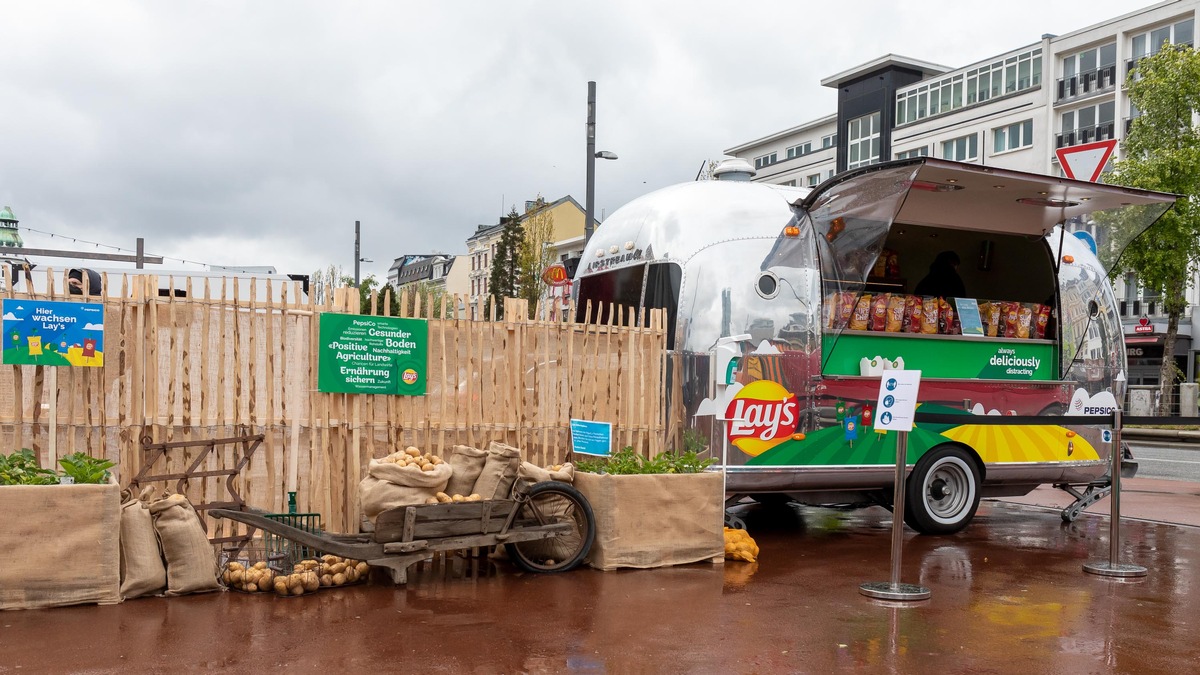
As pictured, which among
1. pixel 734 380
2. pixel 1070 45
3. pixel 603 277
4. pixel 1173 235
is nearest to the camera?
pixel 734 380

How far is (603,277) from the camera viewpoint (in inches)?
425

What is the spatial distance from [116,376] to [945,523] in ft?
24.7

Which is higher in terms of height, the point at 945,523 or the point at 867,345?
the point at 867,345

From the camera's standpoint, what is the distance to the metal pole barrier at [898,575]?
24.0 ft

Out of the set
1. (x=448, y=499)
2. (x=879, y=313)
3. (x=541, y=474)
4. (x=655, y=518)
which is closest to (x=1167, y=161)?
(x=879, y=313)

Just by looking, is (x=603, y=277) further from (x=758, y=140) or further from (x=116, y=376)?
(x=758, y=140)

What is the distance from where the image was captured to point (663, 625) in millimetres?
6422

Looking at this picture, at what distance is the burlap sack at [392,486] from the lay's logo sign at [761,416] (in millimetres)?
2684

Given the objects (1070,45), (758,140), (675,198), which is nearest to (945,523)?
(675,198)

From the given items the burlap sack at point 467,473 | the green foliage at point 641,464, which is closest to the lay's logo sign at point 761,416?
the green foliage at point 641,464

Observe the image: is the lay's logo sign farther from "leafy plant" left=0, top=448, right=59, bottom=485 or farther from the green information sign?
"leafy plant" left=0, top=448, right=59, bottom=485

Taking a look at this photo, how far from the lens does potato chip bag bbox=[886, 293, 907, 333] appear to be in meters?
10.1

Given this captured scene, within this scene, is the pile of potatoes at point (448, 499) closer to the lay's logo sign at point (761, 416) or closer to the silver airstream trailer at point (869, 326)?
the silver airstream trailer at point (869, 326)

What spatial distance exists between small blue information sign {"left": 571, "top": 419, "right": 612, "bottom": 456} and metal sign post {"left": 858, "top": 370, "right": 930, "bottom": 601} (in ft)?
7.63
